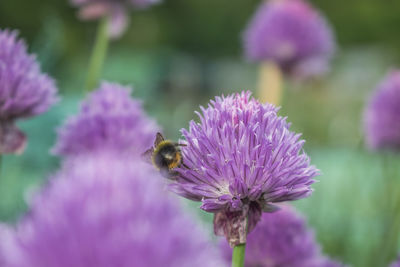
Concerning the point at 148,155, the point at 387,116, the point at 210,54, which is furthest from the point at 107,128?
the point at 210,54

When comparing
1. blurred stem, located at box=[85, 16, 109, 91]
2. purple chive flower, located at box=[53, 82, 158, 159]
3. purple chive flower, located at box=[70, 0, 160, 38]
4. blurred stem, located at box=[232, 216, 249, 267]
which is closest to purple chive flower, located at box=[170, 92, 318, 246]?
blurred stem, located at box=[232, 216, 249, 267]

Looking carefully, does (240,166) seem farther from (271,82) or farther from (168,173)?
(271,82)

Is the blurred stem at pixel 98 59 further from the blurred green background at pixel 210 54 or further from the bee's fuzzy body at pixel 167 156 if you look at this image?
the blurred green background at pixel 210 54

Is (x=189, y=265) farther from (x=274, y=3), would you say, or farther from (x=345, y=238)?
(x=274, y=3)

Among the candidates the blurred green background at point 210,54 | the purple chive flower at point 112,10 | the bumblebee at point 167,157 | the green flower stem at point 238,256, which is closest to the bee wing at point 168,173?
the bumblebee at point 167,157

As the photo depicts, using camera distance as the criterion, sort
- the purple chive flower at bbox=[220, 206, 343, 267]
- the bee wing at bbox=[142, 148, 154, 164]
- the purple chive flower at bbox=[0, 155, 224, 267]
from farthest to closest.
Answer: the purple chive flower at bbox=[220, 206, 343, 267] < the bee wing at bbox=[142, 148, 154, 164] < the purple chive flower at bbox=[0, 155, 224, 267]

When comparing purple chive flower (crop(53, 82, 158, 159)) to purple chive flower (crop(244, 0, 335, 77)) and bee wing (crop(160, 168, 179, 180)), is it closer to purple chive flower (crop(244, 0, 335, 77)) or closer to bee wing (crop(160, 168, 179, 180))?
bee wing (crop(160, 168, 179, 180))
